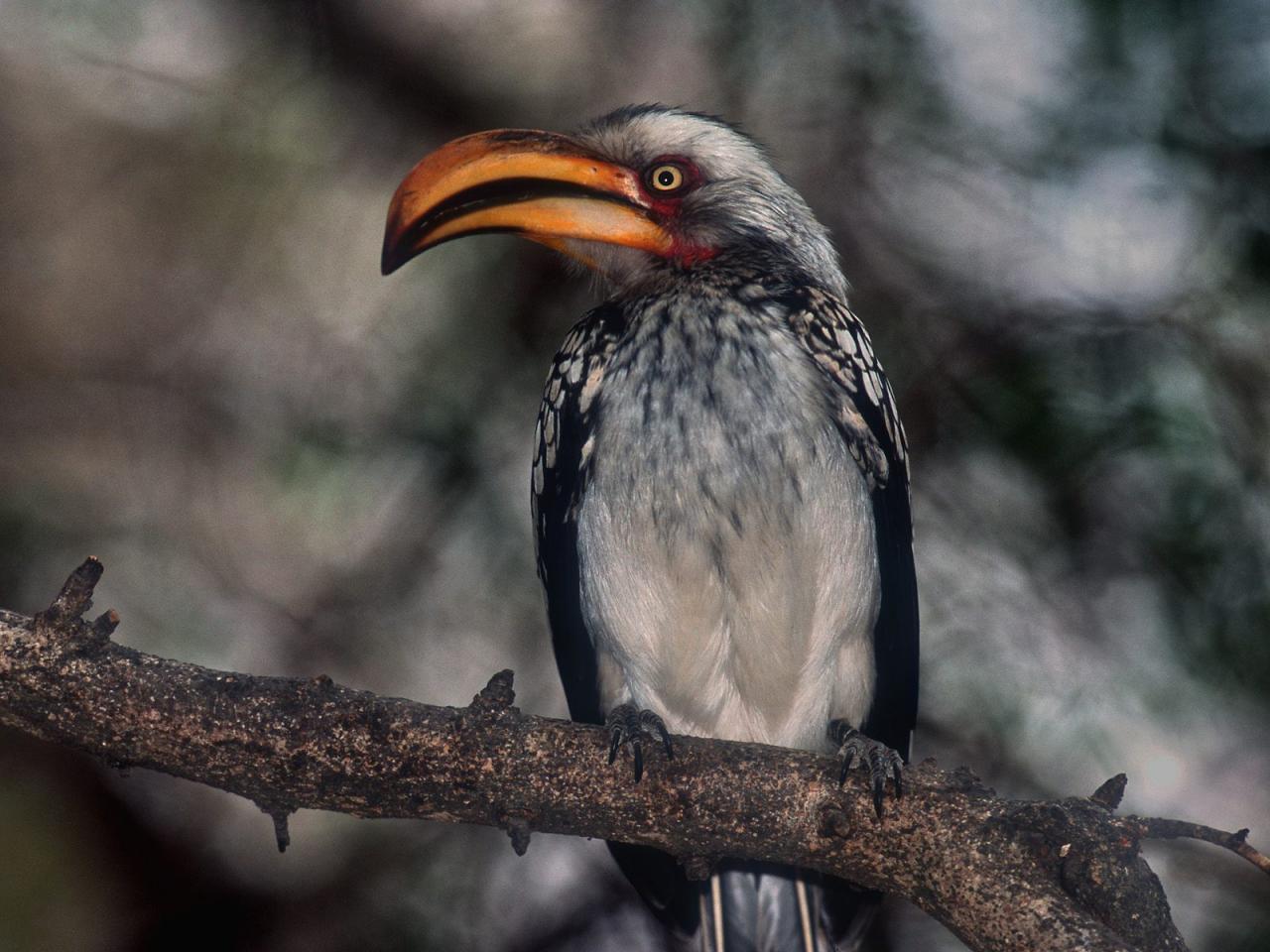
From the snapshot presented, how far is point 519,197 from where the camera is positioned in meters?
3.77

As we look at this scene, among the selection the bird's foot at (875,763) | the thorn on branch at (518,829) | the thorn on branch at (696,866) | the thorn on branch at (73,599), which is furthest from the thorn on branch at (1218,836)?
the thorn on branch at (73,599)

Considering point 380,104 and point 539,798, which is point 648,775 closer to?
point 539,798

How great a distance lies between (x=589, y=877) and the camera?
4.10 m

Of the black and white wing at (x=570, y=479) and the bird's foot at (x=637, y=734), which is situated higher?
the black and white wing at (x=570, y=479)

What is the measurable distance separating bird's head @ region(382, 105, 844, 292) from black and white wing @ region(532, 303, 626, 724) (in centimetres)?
24

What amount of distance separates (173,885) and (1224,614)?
9.82 ft

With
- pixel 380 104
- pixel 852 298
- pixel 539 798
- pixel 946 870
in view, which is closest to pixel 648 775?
pixel 539 798

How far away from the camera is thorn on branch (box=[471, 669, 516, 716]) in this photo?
284 cm

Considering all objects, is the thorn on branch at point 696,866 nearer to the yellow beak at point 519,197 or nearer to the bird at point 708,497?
the bird at point 708,497

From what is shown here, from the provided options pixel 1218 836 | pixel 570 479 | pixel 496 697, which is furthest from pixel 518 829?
pixel 1218 836

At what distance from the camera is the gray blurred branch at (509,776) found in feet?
8.54

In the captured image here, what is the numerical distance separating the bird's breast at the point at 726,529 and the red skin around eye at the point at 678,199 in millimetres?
402

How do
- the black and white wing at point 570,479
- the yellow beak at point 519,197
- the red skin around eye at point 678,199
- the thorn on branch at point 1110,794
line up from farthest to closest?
the red skin around eye at point 678,199
the black and white wing at point 570,479
the yellow beak at point 519,197
the thorn on branch at point 1110,794

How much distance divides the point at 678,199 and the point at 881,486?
105 cm
